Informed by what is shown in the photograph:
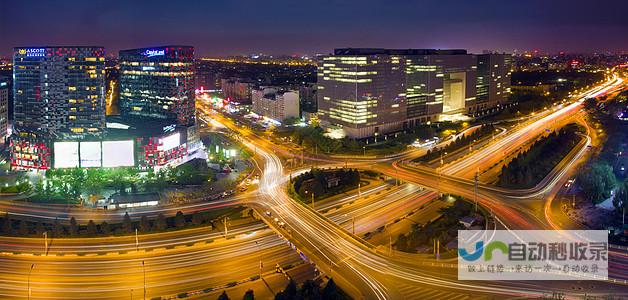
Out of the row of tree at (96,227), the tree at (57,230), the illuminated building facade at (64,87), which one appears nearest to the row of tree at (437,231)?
the row of tree at (96,227)

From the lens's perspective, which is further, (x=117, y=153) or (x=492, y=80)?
(x=492, y=80)

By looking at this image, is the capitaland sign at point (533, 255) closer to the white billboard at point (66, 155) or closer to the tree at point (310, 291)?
the tree at point (310, 291)

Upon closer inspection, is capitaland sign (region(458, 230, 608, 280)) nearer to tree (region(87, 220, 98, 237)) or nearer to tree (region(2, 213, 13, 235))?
tree (region(87, 220, 98, 237))

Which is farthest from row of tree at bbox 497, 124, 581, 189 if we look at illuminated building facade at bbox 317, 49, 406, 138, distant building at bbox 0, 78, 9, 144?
distant building at bbox 0, 78, 9, 144

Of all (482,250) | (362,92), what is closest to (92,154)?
(362,92)

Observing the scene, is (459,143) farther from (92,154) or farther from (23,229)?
(23,229)
